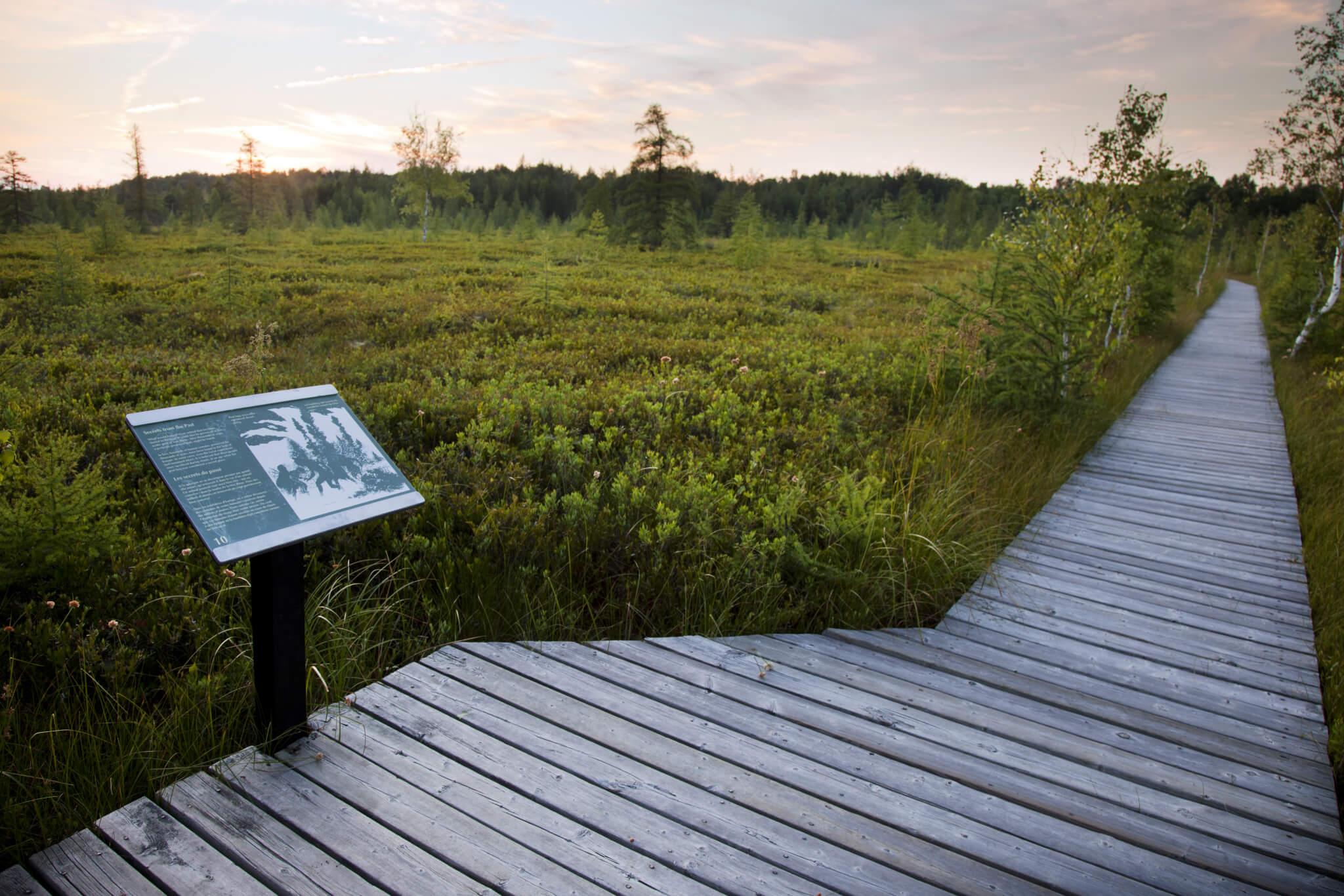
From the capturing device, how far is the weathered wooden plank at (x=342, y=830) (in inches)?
77.3

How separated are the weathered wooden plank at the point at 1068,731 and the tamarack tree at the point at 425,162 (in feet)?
138

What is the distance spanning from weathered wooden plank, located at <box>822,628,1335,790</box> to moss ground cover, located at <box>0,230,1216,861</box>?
0.89 feet

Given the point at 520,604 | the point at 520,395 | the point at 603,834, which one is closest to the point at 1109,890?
the point at 603,834

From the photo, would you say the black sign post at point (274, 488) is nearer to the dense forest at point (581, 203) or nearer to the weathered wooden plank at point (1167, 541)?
the weathered wooden plank at point (1167, 541)

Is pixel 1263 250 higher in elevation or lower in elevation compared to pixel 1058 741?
higher

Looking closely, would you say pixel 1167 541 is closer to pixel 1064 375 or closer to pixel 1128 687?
pixel 1128 687

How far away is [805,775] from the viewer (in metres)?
2.47

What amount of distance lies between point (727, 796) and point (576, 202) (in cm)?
8117

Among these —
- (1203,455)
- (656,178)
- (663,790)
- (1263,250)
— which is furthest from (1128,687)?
(1263,250)

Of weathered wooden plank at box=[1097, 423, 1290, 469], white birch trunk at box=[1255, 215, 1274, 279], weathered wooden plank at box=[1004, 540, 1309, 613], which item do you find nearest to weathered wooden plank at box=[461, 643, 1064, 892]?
weathered wooden plank at box=[1004, 540, 1309, 613]

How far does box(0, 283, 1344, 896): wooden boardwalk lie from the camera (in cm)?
204

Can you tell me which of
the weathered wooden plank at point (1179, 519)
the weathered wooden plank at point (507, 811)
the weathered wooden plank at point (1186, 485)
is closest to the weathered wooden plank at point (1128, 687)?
the weathered wooden plank at point (507, 811)

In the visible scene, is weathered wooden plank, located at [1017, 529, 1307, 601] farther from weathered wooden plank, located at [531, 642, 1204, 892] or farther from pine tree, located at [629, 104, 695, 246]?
pine tree, located at [629, 104, 695, 246]

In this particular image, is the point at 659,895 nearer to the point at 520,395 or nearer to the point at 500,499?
the point at 500,499
